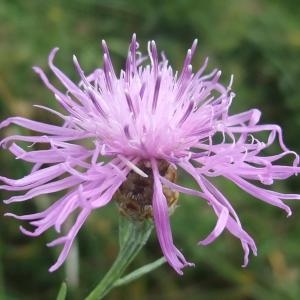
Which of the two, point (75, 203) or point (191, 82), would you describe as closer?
point (75, 203)


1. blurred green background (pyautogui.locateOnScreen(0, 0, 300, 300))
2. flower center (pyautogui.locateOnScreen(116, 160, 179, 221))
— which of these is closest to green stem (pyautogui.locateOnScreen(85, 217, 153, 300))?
flower center (pyautogui.locateOnScreen(116, 160, 179, 221))

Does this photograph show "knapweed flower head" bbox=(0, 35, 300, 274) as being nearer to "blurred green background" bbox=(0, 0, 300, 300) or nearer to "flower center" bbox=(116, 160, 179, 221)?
"flower center" bbox=(116, 160, 179, 221)

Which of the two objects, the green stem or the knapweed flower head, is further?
the green stem

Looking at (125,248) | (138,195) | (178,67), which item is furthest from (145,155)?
(178,67)

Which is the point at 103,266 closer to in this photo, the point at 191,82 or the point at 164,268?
the point at 164,268

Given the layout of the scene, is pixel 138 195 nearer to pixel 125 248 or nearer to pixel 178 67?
pixel 125 248

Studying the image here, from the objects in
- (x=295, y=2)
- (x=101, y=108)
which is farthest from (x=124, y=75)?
(x=295, y=2)
